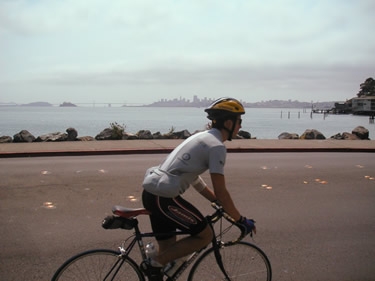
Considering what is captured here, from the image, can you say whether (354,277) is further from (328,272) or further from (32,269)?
(32,269)

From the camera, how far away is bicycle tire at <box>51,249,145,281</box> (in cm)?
293

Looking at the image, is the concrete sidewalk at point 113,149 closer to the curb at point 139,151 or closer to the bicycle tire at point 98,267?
the curb at point 139,151

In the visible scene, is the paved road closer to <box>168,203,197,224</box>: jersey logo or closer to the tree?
<box>168,203,197,224</box>: jersey logo

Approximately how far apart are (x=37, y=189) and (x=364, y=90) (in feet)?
565

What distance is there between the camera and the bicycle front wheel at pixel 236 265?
10.6 feet

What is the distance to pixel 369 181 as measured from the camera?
9008mm

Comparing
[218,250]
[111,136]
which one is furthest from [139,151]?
[218,250]

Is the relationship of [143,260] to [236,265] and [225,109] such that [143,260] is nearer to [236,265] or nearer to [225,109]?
[236,265]

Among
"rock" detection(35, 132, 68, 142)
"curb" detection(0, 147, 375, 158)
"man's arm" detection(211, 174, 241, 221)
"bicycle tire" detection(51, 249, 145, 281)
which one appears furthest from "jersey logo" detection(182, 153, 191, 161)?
"rock" detection(35, 132, 68, 142)

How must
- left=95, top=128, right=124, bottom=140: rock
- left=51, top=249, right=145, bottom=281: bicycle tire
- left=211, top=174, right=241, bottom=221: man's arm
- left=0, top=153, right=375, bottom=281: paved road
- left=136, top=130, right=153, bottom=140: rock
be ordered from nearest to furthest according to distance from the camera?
left=211, top=174, right=241, bottom=221: man's arm
left=51, top=249, right=145, bottom=281: bicycle tire
left=0, top=153, right=375, bottom=281: paved road
left=95, top=128, right=124, bottom=140: rock
left=136, top=130, right=153, bottom=140: rock

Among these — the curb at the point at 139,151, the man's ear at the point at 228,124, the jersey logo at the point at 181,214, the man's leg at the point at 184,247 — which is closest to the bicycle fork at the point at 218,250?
the man's leg at the point at 184,247

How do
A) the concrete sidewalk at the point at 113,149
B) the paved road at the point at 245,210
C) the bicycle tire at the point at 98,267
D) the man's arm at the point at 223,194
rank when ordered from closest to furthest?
1. the man's arm at the point at 223,194
2. the bicycle tire at the point at 98,267
3. the paved road at the point at 245,210
4. the concrete sidewalk at the point at 113,149

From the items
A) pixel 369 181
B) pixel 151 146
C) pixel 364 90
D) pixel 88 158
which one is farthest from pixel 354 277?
pixel 364 90

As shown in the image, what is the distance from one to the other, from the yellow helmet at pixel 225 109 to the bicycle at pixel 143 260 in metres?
0.72
